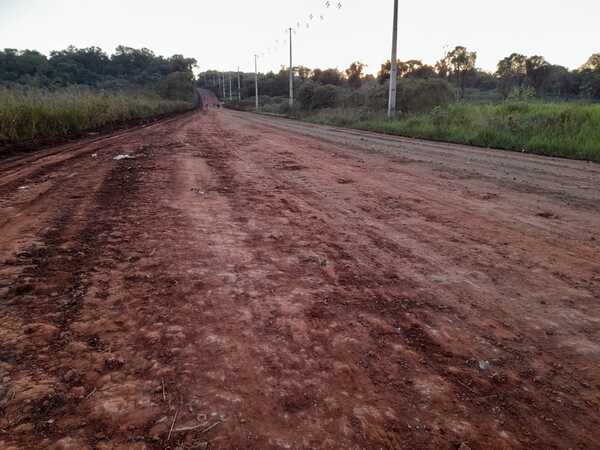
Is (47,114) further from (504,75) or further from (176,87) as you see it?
(504,75)

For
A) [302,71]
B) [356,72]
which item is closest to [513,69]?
[356,72]

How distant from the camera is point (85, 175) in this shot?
19.3ft

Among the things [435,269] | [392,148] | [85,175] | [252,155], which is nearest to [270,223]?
[435,269]

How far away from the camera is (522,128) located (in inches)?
472

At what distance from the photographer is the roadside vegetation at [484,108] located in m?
10.9

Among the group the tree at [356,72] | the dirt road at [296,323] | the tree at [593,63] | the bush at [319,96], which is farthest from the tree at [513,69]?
the dirt road at [296,323]

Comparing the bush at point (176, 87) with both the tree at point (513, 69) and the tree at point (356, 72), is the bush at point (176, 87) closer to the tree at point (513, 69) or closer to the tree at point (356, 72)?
the tree at point (356, 72)

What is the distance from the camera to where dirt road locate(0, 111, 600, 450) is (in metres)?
1.50

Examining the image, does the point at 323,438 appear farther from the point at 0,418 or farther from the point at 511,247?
the point at 511,247

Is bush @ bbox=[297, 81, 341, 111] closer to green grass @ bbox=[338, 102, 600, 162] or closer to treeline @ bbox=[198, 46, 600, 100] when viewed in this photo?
treeline @ bbox=[198, 46, 600, 100]

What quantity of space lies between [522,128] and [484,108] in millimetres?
5163

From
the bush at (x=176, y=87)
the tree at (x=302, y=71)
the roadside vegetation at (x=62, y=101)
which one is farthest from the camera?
the tree at (x=302, y=71)

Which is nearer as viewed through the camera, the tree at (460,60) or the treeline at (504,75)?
the treeline at (504,75)

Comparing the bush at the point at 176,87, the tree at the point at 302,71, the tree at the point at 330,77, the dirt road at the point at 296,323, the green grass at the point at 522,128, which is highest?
the tree at the point at 302,71
